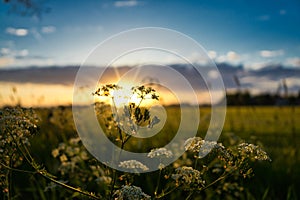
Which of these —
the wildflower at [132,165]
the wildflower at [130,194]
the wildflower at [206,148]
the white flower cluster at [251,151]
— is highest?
the wildflower at [206,148]

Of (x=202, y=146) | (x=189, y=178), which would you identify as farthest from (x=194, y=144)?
(x=189, y=178)

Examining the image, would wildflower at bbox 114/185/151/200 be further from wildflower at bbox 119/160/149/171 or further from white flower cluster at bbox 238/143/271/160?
white flower cluster at bbox 238/143/271/160

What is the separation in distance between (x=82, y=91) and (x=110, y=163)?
121 inches

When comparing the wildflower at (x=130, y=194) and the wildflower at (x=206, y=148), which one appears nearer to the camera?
the wildflower at (x=130, y=194)

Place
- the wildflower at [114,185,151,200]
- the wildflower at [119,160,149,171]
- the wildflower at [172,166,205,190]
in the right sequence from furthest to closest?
1. the wildflower at [119,160,149,171]
2. the wildflower at [172,166,205,190]
3. the wildflower at [114,185,151,200]

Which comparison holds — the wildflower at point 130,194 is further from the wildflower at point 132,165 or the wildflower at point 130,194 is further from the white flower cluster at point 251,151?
the white flower cluster at point 251,151

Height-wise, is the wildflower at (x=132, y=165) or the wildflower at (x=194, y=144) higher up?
the wildflower at (x=194, y=144)

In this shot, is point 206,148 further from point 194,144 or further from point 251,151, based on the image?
point 251,151

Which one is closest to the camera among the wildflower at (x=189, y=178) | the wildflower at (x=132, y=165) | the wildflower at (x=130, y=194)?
the wildflower at (x=130, y=194)

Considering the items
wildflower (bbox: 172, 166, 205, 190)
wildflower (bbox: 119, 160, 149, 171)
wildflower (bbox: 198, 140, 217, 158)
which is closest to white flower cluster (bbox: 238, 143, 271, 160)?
wildflower (bbox: 198, 140, 217, 158)

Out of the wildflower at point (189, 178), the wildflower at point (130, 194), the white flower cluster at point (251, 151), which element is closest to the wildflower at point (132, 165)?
the wildflower at point (189, 178)

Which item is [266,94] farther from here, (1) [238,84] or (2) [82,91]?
(2) [82,91]

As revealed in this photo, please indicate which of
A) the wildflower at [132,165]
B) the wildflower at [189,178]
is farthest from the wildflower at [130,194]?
the wildflower at [132,165]

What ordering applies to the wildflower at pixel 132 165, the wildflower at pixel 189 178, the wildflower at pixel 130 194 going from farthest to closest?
the wildflower at pixel 132 165 → the wildflower at pixel 189 178 → the wildflower at pixel 130 194
